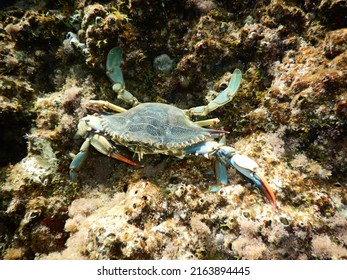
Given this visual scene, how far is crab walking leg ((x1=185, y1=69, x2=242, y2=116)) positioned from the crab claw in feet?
3.08

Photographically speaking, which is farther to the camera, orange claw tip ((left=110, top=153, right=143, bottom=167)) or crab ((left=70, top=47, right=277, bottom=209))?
orange claw tip ((left=110, top=153, right=143, bottom=167))

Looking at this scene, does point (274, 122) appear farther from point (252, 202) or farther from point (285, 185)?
point (252, 202)

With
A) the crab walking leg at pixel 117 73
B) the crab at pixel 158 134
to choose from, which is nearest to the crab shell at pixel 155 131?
the crab at pixel 158 134

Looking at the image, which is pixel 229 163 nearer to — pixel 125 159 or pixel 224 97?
pixel 224 97

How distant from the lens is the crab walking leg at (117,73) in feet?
12.1

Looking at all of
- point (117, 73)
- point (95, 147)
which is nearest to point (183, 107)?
point (117, 73)

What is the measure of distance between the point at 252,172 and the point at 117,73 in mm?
2623

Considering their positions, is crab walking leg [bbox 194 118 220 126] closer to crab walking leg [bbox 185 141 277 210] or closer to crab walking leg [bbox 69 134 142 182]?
crab walking leg [bbox 185 141 277 210]

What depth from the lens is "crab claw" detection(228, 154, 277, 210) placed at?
8.52 feet

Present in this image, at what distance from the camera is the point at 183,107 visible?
4.00 meters

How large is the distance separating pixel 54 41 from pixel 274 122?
4.14 metres

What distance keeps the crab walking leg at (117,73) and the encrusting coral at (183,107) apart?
14 cm

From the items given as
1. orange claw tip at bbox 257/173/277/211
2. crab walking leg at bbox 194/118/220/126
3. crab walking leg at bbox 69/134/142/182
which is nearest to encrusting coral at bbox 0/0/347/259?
orange claw tip at bbox 257/173/277/211

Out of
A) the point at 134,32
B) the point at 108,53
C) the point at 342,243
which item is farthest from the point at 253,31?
the point at 342,243
